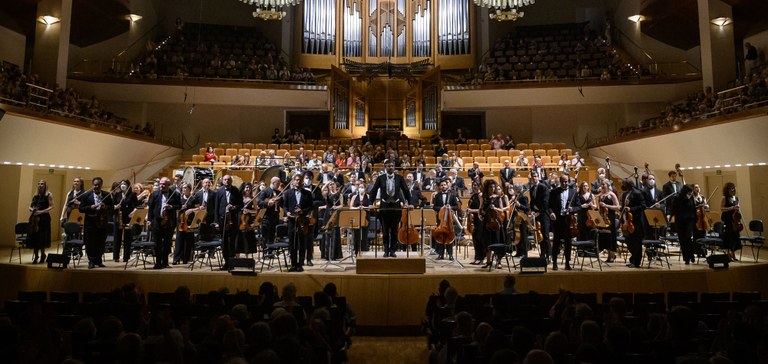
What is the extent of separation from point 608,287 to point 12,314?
651 centimetres

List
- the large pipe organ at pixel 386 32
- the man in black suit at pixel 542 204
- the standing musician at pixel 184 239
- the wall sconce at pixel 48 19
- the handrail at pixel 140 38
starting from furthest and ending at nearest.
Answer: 1. the large pipe organ at pixel 386 32
2. the handrail at pixel 140 38
3. the wall sconce at pixel 48 19
4. the standing musician at pixel 184 239
5. the man in black suit at pixel 542 204

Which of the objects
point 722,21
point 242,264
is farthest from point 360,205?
point 722,21

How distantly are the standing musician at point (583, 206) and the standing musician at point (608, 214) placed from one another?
158mm

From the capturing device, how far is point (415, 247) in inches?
355

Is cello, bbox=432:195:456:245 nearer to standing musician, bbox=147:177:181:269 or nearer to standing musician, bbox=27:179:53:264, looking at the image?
standing musician, bbox=147:177:181:269

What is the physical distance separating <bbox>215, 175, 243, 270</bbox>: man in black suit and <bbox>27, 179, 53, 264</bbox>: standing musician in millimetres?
2799

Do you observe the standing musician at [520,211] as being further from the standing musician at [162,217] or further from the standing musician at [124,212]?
the standing musician at [124,212]

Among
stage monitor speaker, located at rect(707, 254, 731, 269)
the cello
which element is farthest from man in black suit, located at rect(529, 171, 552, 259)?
stage monitor speaker, located at rect(707, 254, 731, 269)

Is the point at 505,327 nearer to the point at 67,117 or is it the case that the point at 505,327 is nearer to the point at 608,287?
the point at 608,287

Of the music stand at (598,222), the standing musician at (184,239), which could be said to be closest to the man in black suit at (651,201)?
the music stand at (598,222)

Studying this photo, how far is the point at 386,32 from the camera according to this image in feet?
61.1

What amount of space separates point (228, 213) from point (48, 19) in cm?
1005

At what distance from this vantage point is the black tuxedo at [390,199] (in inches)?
286

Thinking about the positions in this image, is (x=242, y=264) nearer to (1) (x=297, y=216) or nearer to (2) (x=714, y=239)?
(1) (x=297, y=216)
